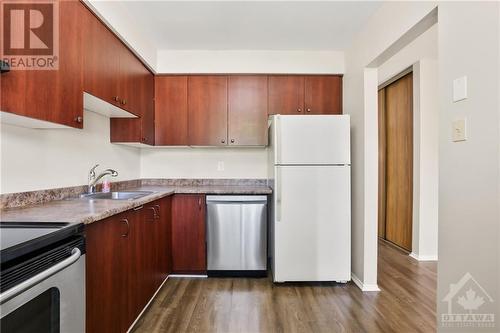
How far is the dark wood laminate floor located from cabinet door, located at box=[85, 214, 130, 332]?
0.42m

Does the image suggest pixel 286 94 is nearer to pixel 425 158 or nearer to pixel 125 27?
pixel 125 27

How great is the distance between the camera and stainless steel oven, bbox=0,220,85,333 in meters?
0.81

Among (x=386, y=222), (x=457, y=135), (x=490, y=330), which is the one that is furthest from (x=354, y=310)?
(x=386, y=222)

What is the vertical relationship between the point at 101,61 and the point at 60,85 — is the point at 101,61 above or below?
above

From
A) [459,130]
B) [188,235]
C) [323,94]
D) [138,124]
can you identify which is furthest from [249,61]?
[459,130]

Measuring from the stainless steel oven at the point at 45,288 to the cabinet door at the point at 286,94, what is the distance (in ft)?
7.85

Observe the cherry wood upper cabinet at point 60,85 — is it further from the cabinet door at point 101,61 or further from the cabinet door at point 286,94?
the cabinet door at point 286,94

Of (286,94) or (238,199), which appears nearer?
(238,199)

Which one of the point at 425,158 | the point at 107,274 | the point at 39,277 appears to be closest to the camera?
the point at 39,277

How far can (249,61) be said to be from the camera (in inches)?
117

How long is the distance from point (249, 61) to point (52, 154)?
2.11m

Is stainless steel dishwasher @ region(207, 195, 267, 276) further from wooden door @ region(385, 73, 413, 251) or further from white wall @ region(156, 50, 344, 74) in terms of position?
wooden door @ region(385, 73, 413, 251)

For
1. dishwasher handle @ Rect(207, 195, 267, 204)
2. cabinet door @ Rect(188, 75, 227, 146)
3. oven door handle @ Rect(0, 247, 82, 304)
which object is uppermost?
cabinet door @ Rect(188, 75, 227, 146)

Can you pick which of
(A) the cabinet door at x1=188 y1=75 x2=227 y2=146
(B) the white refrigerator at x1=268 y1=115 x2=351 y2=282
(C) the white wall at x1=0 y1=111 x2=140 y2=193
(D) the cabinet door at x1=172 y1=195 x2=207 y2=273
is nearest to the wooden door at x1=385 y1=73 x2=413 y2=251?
(B) the white refrigerator at x1=268 y1=115 x2=351 y2=282
